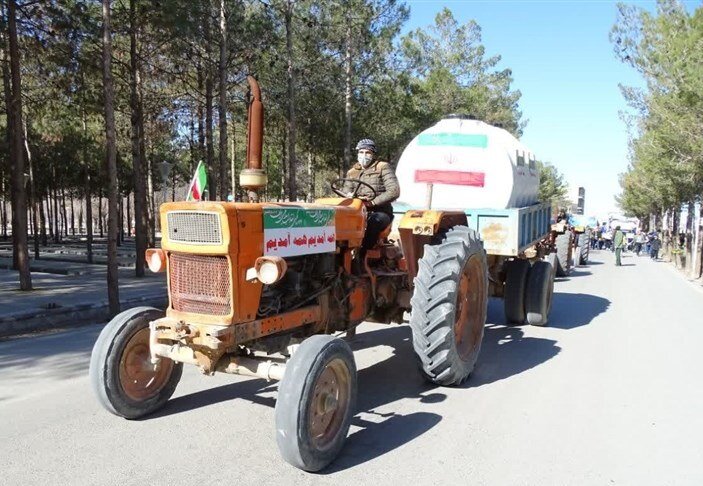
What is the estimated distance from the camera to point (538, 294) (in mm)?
8578

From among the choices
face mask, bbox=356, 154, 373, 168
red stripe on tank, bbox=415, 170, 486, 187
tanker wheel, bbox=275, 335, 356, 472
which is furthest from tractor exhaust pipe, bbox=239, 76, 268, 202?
red stripe on tank, bbox=415, 170, 486, 187

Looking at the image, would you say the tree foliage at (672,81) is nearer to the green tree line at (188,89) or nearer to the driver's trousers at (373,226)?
the green tree line at (188,89)

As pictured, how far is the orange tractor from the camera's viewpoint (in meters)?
3.89

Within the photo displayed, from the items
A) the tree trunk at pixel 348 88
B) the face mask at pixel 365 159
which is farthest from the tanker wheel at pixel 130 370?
the tree trunk at pixel 348 88

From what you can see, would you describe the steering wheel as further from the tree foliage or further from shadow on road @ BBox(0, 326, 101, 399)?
the tree foliage

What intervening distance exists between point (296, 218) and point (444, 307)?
1.63m

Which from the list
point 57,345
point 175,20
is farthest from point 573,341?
point 175,20

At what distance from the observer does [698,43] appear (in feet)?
45.4

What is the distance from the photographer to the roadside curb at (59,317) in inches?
338

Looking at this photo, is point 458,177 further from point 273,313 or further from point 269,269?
point 269,269

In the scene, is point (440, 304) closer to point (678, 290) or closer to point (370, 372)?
point (370, 372)

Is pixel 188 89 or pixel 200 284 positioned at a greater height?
pixel 188 89

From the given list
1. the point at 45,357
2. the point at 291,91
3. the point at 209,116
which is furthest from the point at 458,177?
the point at 291,91

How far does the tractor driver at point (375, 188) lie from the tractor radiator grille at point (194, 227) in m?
1.97
